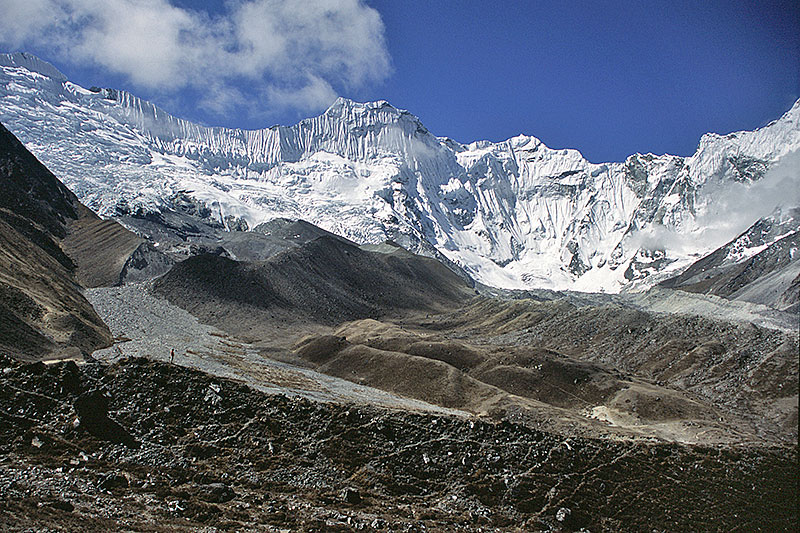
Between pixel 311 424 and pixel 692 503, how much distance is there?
14.5 m

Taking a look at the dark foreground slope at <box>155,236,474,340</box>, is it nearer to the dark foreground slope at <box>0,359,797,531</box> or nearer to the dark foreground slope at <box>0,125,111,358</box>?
the dark foreground slope at <box>0,125,111,358</box>

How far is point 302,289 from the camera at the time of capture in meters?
132

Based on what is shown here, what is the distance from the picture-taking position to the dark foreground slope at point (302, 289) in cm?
11162

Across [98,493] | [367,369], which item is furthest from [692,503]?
[367,369]

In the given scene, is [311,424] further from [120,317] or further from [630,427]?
[120,317]

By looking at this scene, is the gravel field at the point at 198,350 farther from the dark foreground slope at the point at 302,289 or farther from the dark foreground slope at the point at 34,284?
the dark foreground slope at the point at 302,289

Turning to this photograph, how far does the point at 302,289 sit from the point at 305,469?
363ft

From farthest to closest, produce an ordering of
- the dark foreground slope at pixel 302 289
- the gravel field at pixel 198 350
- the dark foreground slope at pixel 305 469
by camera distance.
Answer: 1. the dark foreground slope at pixel 302 289
2. the gravel field at pixel 198 350
3. the dark foreground slope at pixel 305 469

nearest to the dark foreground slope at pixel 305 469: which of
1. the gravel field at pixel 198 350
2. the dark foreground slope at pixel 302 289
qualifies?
the gravel field at pixel 198 350

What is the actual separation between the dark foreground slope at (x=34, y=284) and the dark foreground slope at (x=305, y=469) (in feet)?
Answer: 80.5

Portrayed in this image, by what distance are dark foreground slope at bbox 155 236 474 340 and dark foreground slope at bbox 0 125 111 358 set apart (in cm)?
2305

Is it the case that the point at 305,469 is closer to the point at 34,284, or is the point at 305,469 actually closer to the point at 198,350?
the point at 198,350

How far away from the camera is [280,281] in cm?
13050

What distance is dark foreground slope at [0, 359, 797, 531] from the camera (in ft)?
57.0
